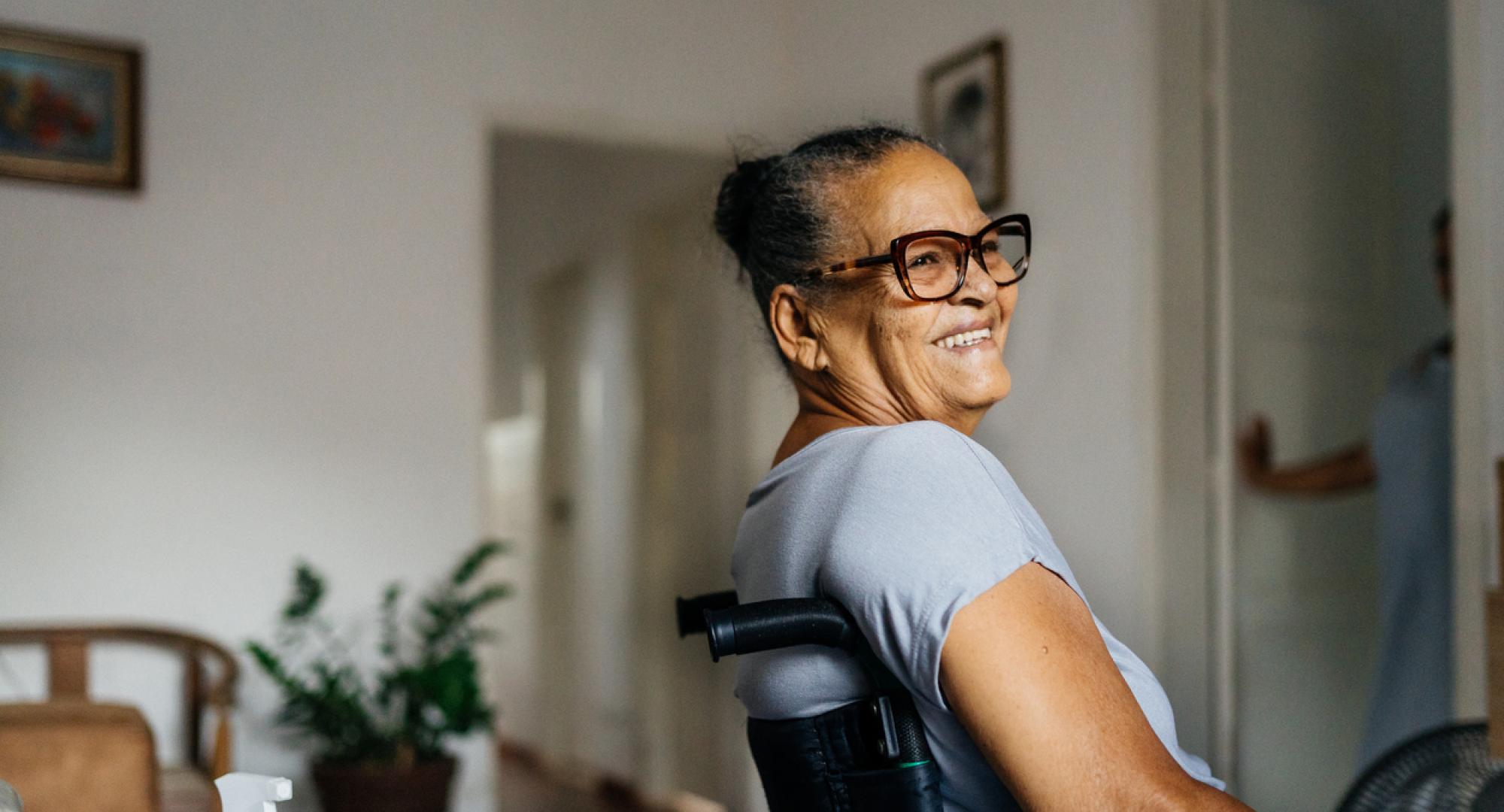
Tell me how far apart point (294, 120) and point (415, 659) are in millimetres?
1580

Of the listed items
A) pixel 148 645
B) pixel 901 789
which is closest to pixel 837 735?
pixel 901 789

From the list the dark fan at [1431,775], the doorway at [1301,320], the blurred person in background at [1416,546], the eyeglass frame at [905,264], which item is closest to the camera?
the eyeglass frame at [905,264]

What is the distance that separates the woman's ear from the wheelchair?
0.25m

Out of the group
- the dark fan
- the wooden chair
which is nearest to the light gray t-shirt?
the dark fan

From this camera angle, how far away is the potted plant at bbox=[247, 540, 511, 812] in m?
3.26

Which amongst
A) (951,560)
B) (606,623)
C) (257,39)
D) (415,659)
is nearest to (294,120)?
(257,39)

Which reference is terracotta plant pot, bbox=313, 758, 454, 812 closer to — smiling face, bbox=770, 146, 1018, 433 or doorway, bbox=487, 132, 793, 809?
doorway, bbox=487, 132, 793, 809

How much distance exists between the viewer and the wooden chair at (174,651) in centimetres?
321

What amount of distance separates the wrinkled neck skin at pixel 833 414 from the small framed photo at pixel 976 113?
237 centimetres

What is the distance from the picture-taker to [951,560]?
750mm

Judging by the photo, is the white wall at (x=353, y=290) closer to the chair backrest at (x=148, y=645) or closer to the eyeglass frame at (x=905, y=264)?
the chair backrest at (x=148, y=645)

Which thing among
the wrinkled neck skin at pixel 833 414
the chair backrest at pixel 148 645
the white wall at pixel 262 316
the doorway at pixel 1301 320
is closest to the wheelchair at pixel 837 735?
the wrinkled neck skin at pixel 833 414

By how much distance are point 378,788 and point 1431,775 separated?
2532 mm

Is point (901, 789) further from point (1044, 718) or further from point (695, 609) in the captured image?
point (695, 609)
